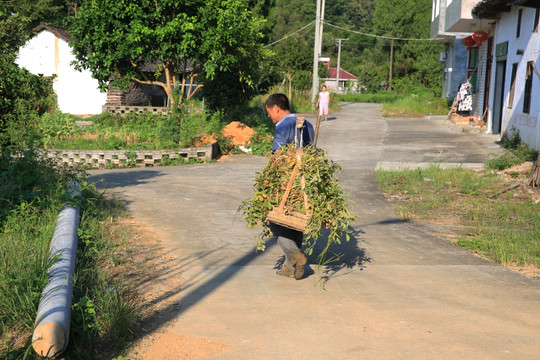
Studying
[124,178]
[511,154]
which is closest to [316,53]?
[511,154]

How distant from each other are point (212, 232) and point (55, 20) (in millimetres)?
43648

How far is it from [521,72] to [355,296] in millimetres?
14371

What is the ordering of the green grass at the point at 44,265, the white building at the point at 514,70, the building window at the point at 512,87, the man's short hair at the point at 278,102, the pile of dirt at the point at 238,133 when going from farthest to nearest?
the pile of dirt at the point at 238,133 → the building window at the point at 512,87 → the white building at the point at 514,70 → the man's short hair at the point at 278,102 → the green grass at the point at 44,265

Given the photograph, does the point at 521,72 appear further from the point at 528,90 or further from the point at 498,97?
the point at 498,97

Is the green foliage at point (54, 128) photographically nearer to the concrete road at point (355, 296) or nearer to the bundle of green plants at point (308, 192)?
the concrete road at point (355, 296)

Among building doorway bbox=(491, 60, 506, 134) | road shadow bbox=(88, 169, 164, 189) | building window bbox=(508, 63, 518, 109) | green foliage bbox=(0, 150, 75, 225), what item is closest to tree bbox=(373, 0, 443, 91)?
building doorway bbox=(491, 60, 506, 134)

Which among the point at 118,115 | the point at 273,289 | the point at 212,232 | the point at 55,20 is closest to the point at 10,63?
the point at 212,232

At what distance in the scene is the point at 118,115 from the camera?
81.5ft

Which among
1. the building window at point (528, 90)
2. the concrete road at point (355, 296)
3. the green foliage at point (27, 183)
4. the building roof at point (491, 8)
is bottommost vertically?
the concrete road at point (355, 296)

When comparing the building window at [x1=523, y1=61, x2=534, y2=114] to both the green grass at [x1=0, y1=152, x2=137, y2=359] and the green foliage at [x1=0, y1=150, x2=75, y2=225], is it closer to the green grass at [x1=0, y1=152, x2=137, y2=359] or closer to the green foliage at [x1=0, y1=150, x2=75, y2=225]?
the green grass at [x1=0, y1=152, x2=137, y2=359]

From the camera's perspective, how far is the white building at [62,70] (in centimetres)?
3052

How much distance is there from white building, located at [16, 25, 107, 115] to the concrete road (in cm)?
2284

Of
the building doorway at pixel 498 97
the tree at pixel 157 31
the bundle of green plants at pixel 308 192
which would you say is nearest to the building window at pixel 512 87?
the building doorway at pixel 498 97

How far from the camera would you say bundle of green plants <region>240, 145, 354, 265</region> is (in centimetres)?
507
